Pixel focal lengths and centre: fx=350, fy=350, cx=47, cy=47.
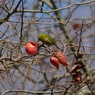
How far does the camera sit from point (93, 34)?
5965mm

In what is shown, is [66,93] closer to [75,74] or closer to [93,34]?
[75,74]

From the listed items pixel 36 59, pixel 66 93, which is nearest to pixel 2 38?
pixel 36 59

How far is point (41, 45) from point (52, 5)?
3087 millimetres

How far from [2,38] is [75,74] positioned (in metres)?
0.83

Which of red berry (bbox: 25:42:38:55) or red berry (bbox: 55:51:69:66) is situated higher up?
red berry (bbox: 25:42:38:55)

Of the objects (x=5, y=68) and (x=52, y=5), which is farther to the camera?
(x=52, y=5)

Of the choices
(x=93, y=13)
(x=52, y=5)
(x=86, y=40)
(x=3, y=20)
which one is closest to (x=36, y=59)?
Answer: (x=3, y=20)

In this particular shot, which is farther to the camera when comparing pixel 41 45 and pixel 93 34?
Result: pixel 93 34

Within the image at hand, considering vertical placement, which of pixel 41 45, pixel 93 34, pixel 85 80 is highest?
pixel 41 45

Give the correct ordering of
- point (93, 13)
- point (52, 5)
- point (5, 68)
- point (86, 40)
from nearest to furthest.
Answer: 1. point (5, 68)
2. point (86, 40)
3. point (52, 5)
4. point (93, 13)

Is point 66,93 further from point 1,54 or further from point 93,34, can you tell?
point 93,34

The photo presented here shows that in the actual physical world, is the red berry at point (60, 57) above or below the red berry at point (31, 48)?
below

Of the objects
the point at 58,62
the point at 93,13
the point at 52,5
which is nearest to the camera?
the point at 58,62

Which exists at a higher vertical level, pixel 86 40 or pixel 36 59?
pixel 36 59
